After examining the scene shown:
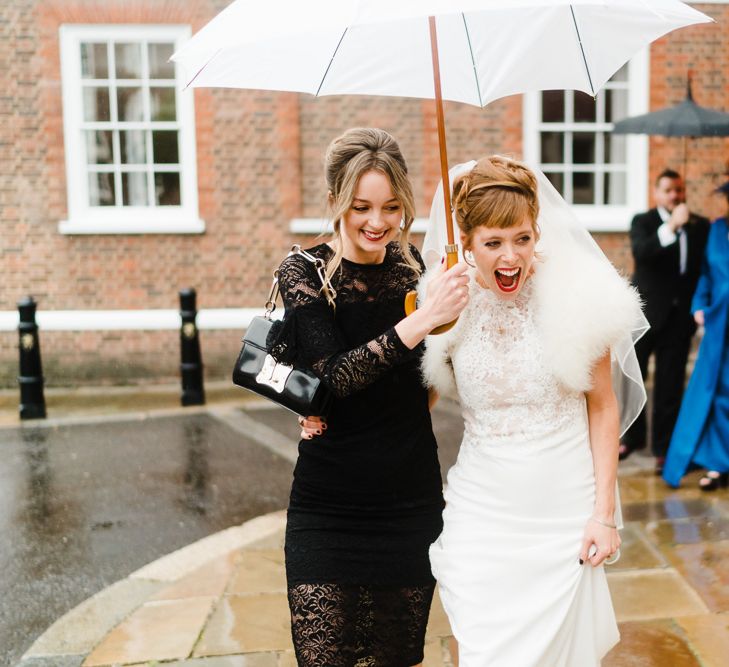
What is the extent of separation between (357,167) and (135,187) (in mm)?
7721

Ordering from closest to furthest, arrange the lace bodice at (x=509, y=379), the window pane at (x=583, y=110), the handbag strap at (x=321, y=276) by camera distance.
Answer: the lace bodice at (x=509, y=379)
the handbag strap at (x=321, y=276)
the window pane at (x=583, y=110)

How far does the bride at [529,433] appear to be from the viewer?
2.27 m

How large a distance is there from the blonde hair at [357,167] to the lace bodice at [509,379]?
398mm

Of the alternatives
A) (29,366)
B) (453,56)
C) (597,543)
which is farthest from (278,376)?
(29,366)

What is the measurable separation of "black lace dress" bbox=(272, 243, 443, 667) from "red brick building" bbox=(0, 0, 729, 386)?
6.99 m

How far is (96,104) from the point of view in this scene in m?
9.48

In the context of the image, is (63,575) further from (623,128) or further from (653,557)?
(623,128)

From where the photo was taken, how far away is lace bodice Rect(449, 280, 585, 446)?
2.37 metres

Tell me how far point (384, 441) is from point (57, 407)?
6.64 m

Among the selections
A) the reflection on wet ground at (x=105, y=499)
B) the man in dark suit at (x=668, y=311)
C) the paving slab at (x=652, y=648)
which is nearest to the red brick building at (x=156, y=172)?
the reflection on wet ground at (x=105, y=499)

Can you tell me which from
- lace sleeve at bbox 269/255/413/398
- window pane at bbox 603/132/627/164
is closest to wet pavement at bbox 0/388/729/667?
lace sleeve at bbox 269/255/413/398

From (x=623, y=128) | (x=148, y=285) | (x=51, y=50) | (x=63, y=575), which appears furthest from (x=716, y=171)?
(x=63, y=575)

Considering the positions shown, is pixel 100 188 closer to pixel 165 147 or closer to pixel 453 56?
pixel 165 147

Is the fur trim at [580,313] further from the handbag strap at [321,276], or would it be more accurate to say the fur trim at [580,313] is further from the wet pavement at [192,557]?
the wet pavement at [192,557]
